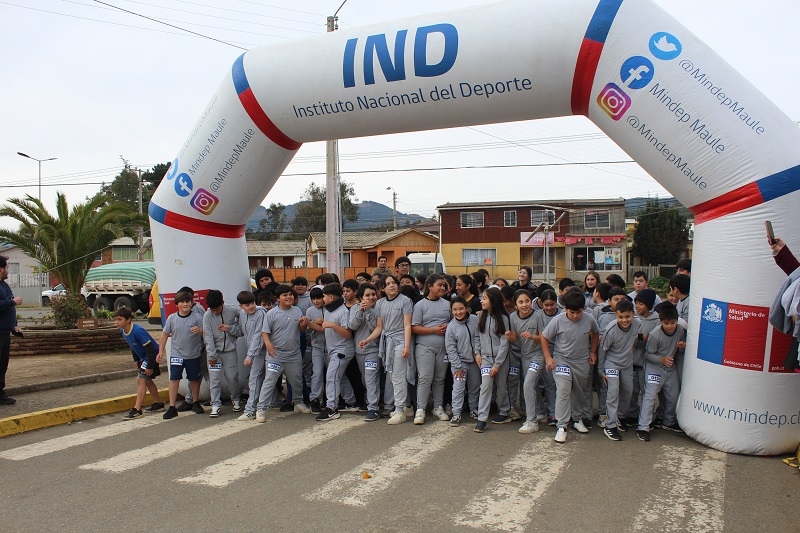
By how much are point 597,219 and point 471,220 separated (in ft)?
26.9

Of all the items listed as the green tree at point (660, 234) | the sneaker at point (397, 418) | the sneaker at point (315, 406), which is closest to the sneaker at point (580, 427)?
the sneaker at point (397, 418)

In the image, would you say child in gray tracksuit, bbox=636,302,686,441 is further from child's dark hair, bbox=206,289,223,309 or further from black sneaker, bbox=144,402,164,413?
black sneaker, bbox=144,402,164,413

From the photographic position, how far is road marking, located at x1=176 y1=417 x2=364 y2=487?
215 inches

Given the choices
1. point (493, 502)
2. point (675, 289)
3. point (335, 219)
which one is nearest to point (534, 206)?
point (335, 219)

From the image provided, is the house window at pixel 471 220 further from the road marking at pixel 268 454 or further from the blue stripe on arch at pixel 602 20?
the blue stripe on arch at pixel 602 20

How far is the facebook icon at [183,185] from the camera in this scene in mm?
8320

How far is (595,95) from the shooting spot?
652 cm

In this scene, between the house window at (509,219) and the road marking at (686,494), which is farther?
the house window at (509,219)

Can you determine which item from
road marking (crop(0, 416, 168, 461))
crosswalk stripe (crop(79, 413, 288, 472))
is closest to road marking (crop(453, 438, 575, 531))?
crosswalk stripe (crop(79, 413, 288, 472))

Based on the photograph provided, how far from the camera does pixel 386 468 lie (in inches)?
223

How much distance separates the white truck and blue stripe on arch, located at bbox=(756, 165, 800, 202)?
23139mm

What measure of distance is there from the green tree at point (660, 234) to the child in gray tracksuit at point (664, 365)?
4117 centimetres

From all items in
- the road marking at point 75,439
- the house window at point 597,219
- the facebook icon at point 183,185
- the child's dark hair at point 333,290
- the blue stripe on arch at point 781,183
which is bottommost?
the road marking at point 75,439

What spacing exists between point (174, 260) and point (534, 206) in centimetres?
3561
